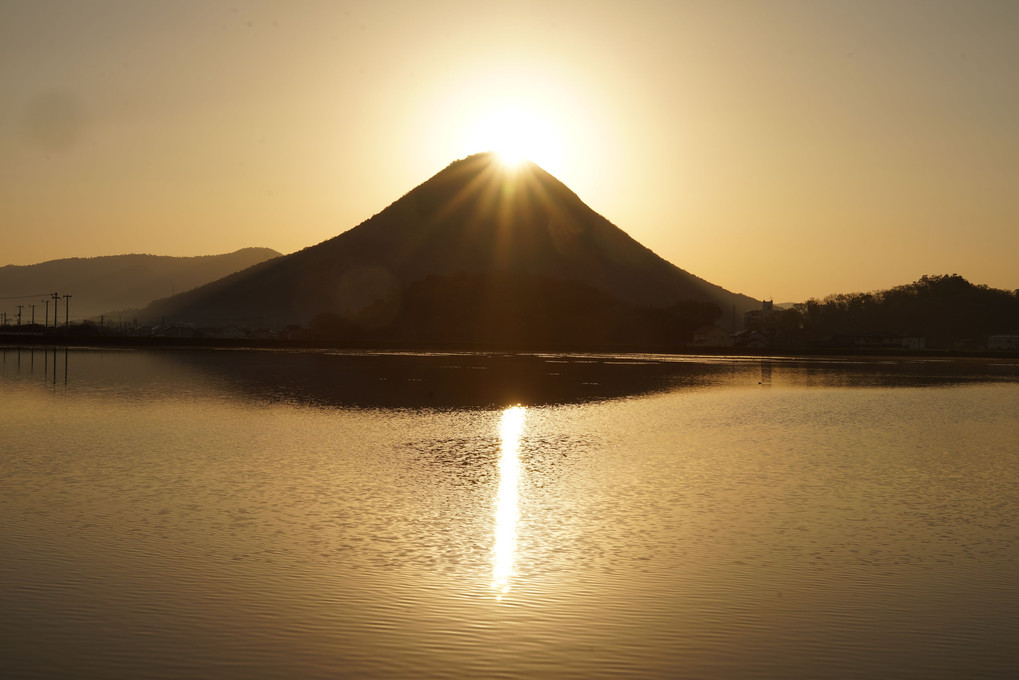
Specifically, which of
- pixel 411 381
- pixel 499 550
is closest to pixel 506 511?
pixel 499 550

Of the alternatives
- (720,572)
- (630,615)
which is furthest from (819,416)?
(630,615)

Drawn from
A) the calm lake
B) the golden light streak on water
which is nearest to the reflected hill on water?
the calm lake

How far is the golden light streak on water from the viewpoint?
17.3m

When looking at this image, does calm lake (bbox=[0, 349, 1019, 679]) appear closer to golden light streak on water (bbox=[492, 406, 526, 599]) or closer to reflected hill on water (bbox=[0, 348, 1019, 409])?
golden light streak on water (bbox=[492, 406, 526, 599])

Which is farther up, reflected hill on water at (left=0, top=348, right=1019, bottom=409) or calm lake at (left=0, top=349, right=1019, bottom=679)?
reflected hill on water at (left=0, top=348, right=1019, bottom=409)

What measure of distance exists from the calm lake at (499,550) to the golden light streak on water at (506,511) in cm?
10

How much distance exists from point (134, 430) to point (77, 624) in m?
28.1

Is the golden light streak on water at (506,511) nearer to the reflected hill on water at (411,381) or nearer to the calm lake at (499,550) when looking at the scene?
the calm lake at (499,550)

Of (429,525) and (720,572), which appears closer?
(720,572)

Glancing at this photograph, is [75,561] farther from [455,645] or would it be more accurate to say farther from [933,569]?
[933,569]

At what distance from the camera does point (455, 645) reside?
13258 millimetres

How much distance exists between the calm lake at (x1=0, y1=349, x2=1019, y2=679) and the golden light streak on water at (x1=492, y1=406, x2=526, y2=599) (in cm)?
10

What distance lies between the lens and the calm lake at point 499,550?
1307 cm

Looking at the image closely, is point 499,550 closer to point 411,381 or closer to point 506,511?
point 506,511
